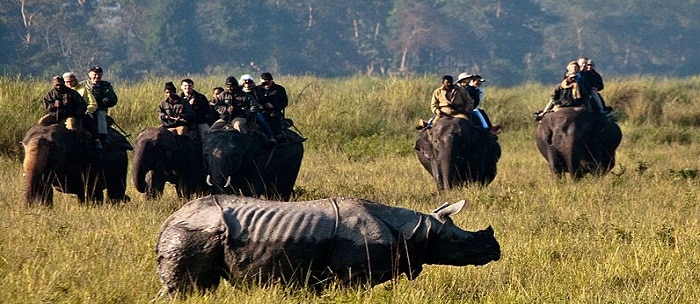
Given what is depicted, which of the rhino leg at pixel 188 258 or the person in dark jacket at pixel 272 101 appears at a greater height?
the rhino leg at pixel 188 258

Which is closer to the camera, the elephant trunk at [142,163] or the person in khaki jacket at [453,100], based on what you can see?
the elephant trunk at [142,163]

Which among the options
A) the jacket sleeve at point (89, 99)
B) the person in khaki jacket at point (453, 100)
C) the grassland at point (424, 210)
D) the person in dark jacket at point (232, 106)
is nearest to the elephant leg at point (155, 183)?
the grassland at point (424, 210)

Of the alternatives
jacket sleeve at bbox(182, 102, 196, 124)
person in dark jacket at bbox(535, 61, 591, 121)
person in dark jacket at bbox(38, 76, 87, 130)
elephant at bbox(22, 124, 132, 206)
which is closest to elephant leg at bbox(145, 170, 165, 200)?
elephant at bbox(22, 124, 132, 206)

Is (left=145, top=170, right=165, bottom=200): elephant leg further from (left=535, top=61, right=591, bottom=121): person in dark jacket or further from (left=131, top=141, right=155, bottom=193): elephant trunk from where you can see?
(left=535, top=61, right=591, bottom=121): person in dark jacket

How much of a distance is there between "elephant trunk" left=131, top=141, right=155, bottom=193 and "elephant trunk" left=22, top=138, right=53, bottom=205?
1441 mm

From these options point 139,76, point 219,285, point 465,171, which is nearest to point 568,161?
point 465,171

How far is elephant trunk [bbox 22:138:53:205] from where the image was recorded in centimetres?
1279

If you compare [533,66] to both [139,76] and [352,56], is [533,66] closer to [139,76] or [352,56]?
[352,56]

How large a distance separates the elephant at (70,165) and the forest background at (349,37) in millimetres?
40418

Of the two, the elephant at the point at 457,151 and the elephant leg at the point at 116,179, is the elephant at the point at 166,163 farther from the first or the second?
the elephant at the point at 457,151

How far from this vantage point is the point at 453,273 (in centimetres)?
892

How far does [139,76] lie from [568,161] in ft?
158

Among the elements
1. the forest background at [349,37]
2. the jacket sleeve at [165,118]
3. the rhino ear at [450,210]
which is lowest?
the forest background at [349,37]

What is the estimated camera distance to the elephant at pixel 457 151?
1591 centimetres
